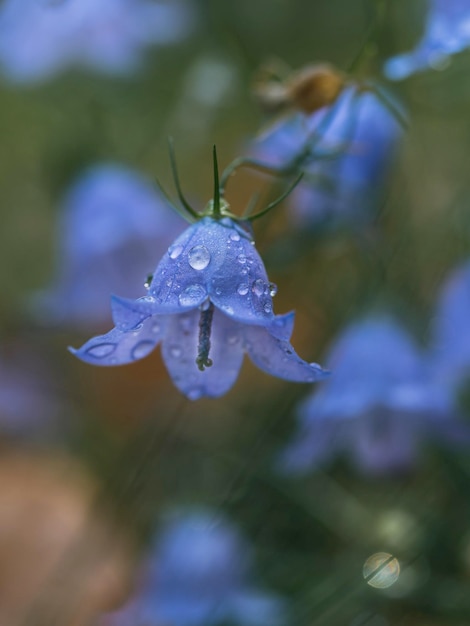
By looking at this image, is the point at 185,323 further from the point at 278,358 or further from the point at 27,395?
the point at 27,395

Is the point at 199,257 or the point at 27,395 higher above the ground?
the point at 27,395

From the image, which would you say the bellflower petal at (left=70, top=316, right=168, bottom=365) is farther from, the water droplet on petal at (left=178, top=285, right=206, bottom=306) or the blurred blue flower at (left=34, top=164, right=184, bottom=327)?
the blurred blue flower at (left=34, top=164, right=184, bottom=327)

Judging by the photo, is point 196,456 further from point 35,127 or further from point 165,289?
point 35,127

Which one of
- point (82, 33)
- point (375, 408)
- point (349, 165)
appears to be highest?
point (82, 33)

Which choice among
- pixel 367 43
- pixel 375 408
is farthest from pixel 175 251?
pixel 375 408

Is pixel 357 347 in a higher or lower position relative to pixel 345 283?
lower

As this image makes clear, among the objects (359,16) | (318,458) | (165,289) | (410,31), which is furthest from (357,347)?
(359,16)
